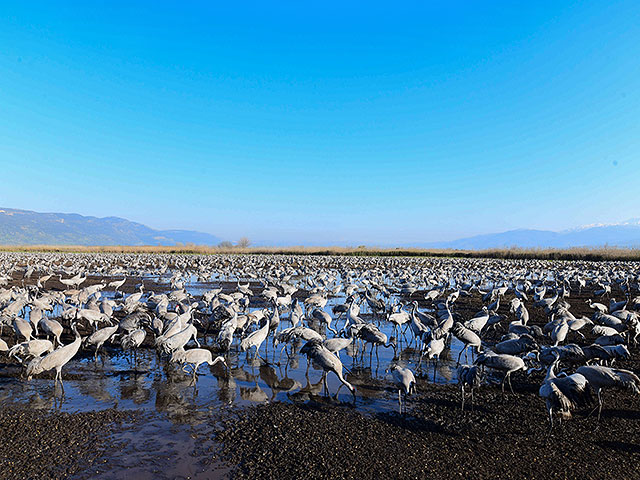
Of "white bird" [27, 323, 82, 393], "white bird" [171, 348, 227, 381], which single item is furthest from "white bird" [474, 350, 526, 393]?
"white bird" [27, 323, 82, 393]

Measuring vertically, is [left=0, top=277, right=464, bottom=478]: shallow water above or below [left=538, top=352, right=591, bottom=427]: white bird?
below

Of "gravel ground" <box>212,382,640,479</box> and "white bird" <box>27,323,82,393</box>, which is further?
"white bird" <box>27,323,82,393</box>

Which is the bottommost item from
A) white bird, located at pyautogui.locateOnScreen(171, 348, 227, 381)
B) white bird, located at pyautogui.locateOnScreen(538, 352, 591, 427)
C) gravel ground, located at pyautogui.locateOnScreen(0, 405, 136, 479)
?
gravel ground, located at pyautogui.locateOnScreen(0, 405, 136, 479)

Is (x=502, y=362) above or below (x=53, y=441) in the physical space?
above

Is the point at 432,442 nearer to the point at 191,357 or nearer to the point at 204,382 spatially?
the point at 204,382

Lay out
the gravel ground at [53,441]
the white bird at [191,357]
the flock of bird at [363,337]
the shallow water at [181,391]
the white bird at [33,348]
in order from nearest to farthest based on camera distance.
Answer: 1. the gravel ground at [53,441]
2. the shallow water at [181,391]
3. the flock of bird at [363,337]
4. the white bird at [191,357]
5. the white bird at [33,348]

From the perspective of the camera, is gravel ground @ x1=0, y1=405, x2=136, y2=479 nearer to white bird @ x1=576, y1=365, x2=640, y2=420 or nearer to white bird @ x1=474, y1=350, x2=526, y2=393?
white bird @ x1=474, y1=350, x2=526, y2=393

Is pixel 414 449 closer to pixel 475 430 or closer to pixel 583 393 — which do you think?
pixel 475 430

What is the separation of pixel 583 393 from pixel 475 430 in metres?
1.73

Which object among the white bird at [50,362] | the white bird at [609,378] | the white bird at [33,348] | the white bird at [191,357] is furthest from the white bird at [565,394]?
the white bird at [33,348]

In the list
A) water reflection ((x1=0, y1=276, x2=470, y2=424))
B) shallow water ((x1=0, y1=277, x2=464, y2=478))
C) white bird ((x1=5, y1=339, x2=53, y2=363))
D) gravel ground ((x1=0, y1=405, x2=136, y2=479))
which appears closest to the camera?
gravel ground ((x1=0, y1=405, x2=136, y2=479))

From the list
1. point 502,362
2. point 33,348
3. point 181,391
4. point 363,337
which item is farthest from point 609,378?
point 33,348

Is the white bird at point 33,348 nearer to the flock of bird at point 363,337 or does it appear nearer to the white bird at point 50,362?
the flock of bird at point 363,337

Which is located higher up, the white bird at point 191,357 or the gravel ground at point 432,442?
the white bird at point 191,357
